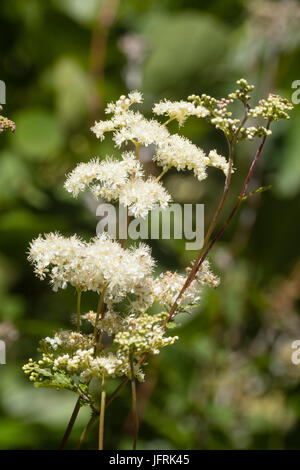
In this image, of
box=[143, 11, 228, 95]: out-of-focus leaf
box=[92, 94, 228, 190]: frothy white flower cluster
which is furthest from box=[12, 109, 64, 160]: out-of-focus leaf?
box=[92, 94, 228, 190]: frothy white flower cluster

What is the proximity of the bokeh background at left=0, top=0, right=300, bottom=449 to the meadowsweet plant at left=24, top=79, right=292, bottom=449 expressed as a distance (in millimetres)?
1122

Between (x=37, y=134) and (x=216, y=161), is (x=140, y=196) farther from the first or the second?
(x=37, y=134)

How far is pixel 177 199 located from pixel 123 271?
5.72 feet

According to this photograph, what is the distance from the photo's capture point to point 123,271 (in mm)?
836

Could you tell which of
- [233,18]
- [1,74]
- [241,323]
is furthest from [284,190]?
[1,74]

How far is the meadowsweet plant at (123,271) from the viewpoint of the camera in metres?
0.84

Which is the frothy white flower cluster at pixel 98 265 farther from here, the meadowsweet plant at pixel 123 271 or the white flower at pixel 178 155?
the white flower at pixel 178 155

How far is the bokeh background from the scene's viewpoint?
235cm

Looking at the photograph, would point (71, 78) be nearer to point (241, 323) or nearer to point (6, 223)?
point (6, 223)

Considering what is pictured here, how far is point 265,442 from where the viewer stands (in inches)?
94.0

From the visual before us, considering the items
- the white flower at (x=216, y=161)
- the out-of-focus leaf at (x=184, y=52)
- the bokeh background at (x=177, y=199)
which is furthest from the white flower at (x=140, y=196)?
the out-of-focus leaf at (x=184, y=52)

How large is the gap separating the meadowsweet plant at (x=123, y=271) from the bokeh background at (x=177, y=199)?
3.68 feet

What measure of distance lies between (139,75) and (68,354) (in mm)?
2442

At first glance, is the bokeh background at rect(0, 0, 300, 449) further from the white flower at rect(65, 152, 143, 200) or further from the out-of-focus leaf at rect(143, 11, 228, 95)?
the white flower at rect(65, 152, 143, 200)
